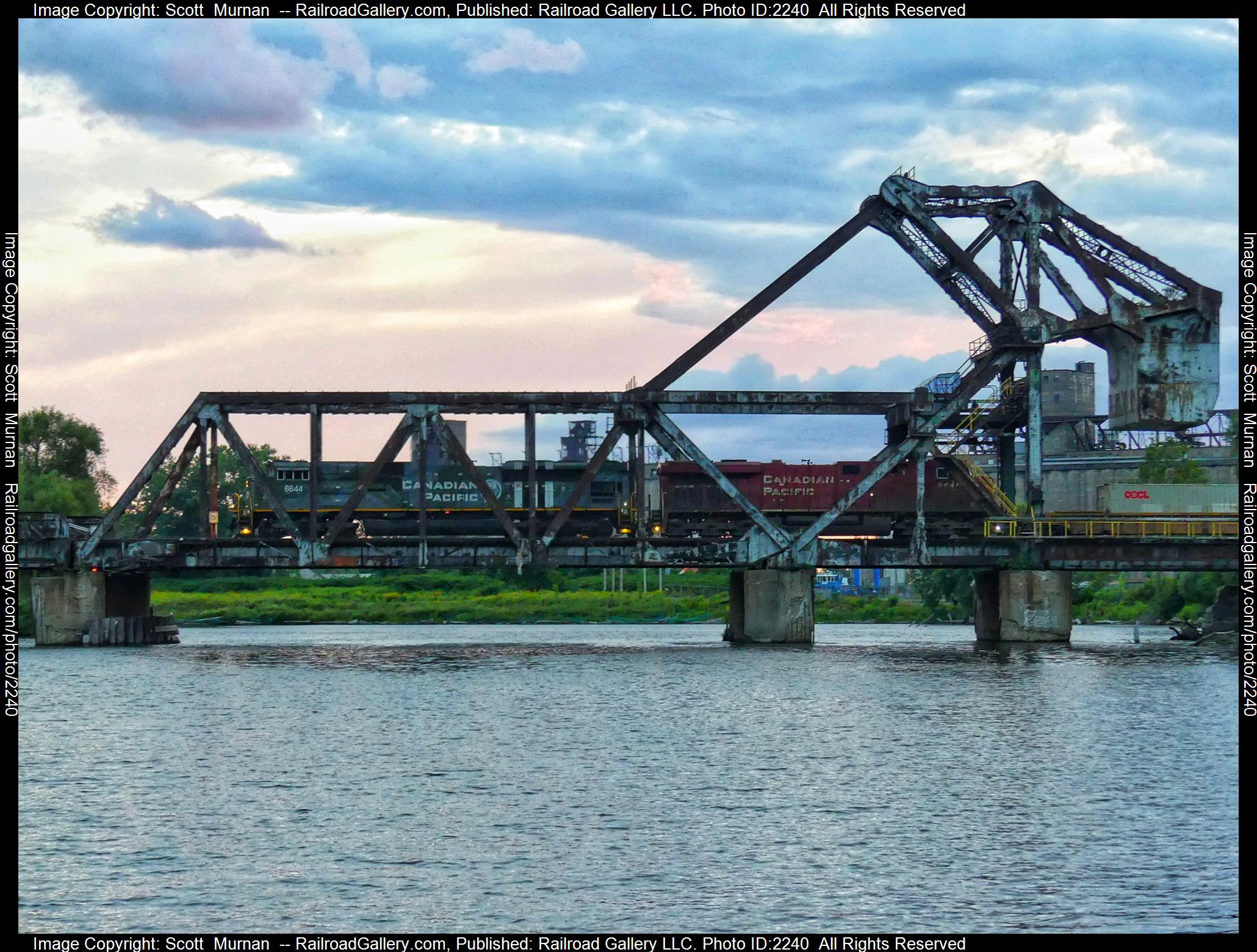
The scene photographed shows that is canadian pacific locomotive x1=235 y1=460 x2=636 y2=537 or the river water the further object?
canadian pacific locomotive x1=235 y1=460 x2=636 y2=537

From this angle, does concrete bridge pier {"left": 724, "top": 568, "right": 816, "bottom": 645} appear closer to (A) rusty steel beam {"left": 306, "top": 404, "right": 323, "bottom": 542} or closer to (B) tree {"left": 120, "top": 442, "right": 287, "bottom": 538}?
(A) rusty steel beam {"left": 306, "top": 404, "right": 323, "bottom": 542}

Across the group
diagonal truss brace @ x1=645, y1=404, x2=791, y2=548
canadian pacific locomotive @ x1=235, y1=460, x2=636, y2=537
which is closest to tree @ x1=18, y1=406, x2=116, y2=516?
canadian pacific locomotive @ x1=235, y1=460, x2=636, y2=537

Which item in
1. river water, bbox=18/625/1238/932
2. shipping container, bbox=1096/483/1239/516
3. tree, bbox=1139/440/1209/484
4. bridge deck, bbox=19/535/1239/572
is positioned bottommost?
river water, bbox=18/625/1238/932

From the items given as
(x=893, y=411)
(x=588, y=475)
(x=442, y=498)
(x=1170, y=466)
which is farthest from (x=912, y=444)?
(x=1170, y=466)

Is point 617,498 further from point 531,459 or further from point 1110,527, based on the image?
point 1110,527

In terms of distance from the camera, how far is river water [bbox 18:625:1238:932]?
2389 centimetres

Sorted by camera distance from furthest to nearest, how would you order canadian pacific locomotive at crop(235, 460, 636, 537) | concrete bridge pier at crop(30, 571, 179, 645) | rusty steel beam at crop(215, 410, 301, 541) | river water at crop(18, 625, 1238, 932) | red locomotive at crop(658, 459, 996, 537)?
red locomotive at crop(658, 459, 996, 537) < canadian pacific locomotive at crop(235, 460, 636, 537) < concrete bridge pier at crop(30, 571, 179, 645) < rusty steel beam at crop(215, 410, 301, 541) < river water at crop(18, 625, 1238, 932)

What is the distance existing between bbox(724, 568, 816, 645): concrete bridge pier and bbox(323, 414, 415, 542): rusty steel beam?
57.4 feet

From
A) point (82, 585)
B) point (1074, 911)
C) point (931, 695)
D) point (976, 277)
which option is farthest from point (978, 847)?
point (82, 585)

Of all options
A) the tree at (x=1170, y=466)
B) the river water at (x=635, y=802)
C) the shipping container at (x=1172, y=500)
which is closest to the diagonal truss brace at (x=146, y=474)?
the river water at (x=635, y=802)

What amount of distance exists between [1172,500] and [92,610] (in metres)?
54.1

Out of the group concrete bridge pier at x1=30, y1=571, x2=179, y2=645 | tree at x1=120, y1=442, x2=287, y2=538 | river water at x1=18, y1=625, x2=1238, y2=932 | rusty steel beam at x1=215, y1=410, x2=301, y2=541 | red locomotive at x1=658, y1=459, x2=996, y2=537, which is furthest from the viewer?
tree at x1=120, y1=442, x2=287, y2=538
